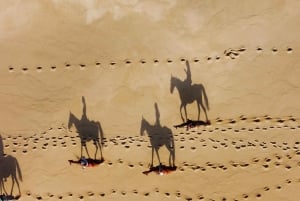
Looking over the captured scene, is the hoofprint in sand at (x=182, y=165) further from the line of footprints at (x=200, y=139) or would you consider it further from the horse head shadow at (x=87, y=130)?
the horse head shadow at (x=87, y=130)

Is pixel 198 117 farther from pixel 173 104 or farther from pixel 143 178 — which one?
pixel 143 178

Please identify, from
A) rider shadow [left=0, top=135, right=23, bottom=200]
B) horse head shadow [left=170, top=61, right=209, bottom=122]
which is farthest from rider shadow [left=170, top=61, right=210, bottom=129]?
rider shadow [left=0, top=135, right=23, bottom=200]

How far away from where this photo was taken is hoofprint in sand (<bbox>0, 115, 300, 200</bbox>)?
1445 cm

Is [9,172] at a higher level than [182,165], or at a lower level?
higher

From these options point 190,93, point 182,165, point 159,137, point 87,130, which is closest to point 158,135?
point 159,137

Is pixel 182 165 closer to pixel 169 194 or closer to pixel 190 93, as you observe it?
pixel 169 194

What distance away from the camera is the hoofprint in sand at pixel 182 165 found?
1445cm

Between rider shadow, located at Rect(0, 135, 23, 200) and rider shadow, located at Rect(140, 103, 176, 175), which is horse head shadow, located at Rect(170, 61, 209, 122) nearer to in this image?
rider shadow, located at Rect(140, 103, 176, 175)

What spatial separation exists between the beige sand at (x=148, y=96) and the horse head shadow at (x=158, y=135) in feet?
0.16

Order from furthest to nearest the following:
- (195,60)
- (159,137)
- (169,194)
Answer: (169,194) < (159,137) < (195,60)

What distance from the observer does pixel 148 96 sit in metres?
14.5

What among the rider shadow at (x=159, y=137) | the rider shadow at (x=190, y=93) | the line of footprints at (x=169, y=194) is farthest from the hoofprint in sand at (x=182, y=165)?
the rider shadow at (x=190, y=93)

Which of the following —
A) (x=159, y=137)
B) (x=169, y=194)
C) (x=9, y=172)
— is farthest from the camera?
(x=9, y=172)

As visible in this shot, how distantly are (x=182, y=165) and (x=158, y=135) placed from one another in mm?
1326
